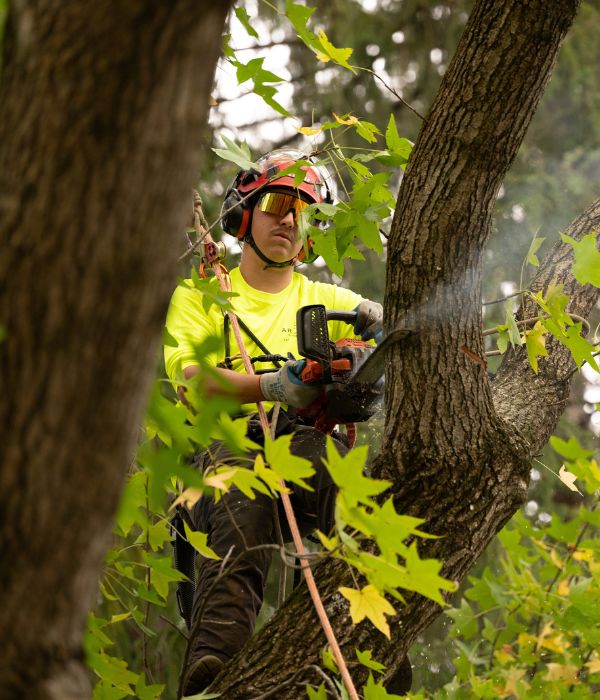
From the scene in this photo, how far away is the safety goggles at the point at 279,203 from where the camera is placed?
11.0 ft

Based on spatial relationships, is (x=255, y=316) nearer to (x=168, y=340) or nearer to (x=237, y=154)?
(x=237, y=154)

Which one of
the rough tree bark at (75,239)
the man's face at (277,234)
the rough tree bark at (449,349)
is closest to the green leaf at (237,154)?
the rough tree bark at (449,349)

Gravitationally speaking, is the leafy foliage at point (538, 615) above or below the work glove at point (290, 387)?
below

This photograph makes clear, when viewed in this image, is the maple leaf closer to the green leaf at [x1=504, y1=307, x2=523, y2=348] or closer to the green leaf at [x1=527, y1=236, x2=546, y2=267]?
the green leaf at [x1=504, y1=307, x2=523, y2=348]

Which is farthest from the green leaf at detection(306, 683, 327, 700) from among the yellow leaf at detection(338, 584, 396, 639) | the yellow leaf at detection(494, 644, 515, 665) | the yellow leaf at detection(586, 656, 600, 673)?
the yellow leaf at detection(494, 644, 515, 665)

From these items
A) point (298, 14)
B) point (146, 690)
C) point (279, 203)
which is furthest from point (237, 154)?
point (146, 690)

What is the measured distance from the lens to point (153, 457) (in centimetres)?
124

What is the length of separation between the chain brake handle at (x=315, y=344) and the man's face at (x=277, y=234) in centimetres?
69

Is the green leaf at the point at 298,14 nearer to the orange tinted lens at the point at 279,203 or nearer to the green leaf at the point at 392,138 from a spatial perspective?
the green leaf at the point at 392,138

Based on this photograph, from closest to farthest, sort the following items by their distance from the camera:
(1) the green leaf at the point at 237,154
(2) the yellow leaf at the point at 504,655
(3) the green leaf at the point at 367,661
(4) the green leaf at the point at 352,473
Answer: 1. (4) the green leaf at the point at 352,473
2. (3) the green leaf at the point at 367,661
3. (1) the green leaf at the point at 237,154
4. (2) the yellow leaf at the point at 504,655

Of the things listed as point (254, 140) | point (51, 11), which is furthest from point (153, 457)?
point (254, 140)

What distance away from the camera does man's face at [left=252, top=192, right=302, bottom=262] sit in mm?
3400

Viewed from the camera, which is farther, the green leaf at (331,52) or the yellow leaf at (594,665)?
the yellow leaf at (594,665)

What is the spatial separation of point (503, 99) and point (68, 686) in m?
1.66
